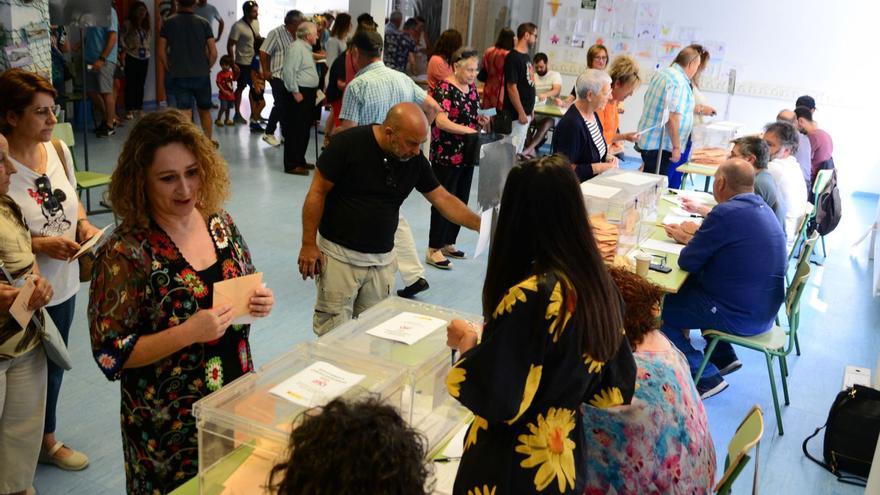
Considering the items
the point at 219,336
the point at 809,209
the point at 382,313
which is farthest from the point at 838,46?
the point at 219,336

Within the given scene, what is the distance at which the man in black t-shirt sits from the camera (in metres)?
7.90

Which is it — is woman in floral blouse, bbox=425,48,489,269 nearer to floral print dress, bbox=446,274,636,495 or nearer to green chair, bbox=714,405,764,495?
green chair, bbox=714,405,764,495

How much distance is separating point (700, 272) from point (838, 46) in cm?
754

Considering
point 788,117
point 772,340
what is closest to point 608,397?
point 772,340

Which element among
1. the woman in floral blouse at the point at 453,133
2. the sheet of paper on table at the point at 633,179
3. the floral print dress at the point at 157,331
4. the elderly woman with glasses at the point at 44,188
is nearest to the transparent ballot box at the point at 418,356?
the floral print dress at the point at 157,331

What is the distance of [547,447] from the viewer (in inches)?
69.2

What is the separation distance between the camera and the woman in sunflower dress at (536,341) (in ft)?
5.49

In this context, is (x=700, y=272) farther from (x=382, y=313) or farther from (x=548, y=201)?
(x=548, y=201)

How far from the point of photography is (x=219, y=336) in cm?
208

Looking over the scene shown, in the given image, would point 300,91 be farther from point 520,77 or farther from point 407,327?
point 407,327

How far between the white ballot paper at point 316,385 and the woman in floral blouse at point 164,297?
235 mm

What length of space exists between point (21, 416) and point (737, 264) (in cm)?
344

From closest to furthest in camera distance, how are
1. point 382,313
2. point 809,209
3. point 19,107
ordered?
point 382,313 → point 19,107 → point 809,209

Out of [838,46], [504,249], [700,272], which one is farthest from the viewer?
[838,46]
